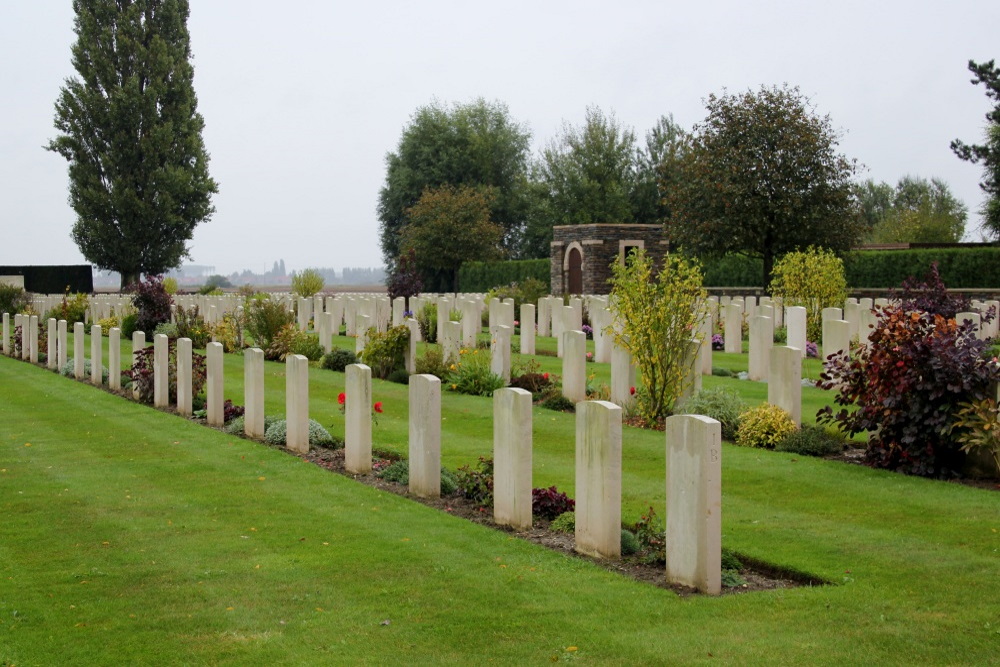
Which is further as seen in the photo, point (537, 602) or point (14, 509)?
point (14, 509)

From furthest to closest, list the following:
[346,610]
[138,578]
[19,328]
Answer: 1. [19,328]
2. [138,578]
3. [346,610]

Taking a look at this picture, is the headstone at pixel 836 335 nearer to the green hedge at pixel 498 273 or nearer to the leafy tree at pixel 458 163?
the green hedge at pixel 498 273

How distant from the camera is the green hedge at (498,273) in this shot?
47969mm

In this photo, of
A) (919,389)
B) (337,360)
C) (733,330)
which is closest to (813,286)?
(733,330)

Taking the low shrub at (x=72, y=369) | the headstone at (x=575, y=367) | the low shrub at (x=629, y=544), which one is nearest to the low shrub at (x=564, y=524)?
the low shrub at (x=629, y=544)

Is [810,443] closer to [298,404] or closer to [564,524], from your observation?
[564,524]

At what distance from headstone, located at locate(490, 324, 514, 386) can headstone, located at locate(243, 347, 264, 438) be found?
424 cm

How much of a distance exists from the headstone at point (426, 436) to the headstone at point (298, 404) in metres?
2.17

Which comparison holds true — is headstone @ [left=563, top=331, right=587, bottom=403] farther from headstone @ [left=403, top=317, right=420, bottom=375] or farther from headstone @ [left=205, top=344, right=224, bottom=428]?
headstone @ [left=205, top=344, right=224, bottom=428]

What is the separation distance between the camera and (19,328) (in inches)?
880

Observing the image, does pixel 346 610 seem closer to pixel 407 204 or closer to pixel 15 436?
pixel 15 436

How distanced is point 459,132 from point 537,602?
194 ft

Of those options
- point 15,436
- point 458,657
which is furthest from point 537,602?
point 15,436

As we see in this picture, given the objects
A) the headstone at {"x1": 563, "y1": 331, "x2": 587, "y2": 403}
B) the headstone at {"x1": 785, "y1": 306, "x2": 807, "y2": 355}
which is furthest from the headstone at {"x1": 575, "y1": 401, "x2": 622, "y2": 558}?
the headstone at {"x1": 785, "y1": 306, "x2": 807, "y2": 355}
